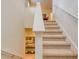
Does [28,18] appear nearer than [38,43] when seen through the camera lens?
No

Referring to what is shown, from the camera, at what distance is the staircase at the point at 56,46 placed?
3277 mm

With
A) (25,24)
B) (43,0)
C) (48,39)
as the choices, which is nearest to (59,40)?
(48,39)

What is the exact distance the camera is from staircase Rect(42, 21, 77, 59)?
328 centimetres

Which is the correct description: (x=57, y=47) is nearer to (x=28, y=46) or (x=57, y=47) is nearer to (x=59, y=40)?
(x=59, y=40)

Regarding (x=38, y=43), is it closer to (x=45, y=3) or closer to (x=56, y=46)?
(x=56, y=46)

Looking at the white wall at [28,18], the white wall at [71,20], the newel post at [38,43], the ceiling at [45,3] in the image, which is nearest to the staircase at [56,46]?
the white wall at [71,20]

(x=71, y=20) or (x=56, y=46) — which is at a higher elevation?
(x=71, y=20)

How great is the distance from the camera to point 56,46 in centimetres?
380

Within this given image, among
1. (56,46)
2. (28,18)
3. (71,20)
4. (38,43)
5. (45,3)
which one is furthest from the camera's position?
(45,3)

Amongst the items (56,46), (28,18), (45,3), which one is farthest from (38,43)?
(45,3)

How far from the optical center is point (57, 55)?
10.7 ft

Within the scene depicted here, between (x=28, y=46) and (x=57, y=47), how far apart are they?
6.55m

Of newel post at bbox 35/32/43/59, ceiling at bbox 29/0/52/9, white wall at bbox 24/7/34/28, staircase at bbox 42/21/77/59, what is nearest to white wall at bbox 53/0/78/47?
staircase at bbox 42/21/77/59

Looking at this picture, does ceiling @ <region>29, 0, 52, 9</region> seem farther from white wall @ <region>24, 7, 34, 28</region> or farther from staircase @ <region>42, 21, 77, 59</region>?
staircase @ <region>42, 21, 77, 59</region>
